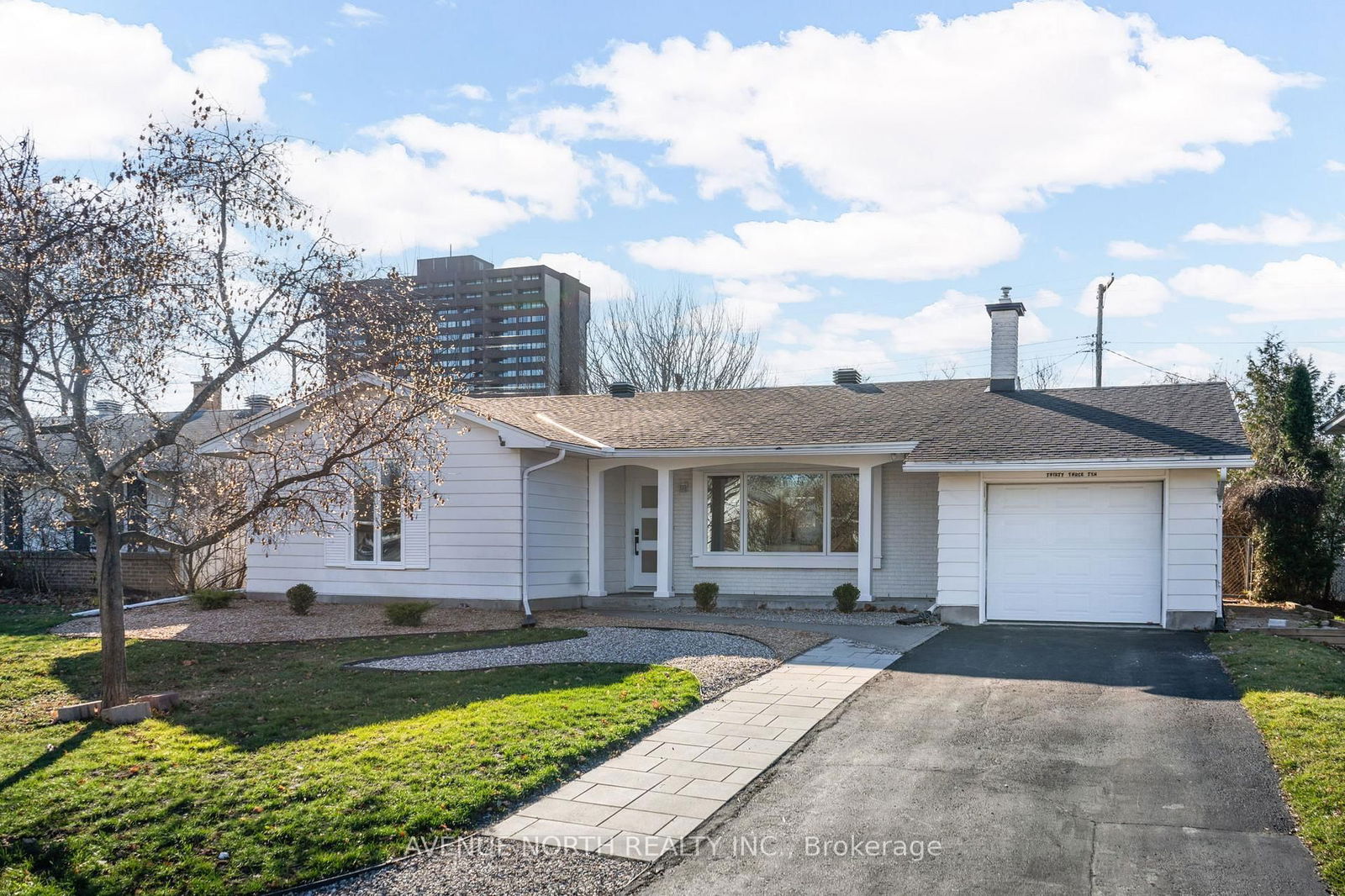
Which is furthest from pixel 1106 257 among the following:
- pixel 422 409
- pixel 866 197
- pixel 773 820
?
pixel 773 820

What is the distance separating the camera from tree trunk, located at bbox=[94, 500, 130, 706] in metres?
8.12

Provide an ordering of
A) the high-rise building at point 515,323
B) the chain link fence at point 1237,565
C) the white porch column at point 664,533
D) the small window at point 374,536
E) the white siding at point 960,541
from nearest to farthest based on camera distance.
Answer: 1. the white siding at point 960,541
2. the small window at point 374,536
3. the white porch column at point 664,533
4. the chain link fence at point 1237,565
5. the high-rise building at point 515,323

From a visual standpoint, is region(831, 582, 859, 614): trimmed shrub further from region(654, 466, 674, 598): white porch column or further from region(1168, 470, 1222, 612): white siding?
region(1168, 470, 1222, 612): white siding

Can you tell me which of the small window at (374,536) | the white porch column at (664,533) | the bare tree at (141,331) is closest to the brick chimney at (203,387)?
the bare tree at (141,331)

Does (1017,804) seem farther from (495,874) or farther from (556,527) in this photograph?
(556,527)

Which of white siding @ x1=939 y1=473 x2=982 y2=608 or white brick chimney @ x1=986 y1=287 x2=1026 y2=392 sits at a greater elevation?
white brick chimney @ x1=986 y1=287 x2=1026 y2=392

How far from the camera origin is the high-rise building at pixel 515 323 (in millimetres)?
40781

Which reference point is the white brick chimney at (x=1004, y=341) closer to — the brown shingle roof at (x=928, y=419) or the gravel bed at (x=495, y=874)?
the brown shingle roof at (x=928, y=419)

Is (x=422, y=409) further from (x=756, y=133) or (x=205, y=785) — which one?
(x=756, y=133)

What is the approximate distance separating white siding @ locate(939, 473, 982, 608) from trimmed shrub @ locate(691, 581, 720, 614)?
3.90 meters

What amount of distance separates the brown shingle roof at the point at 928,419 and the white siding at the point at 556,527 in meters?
0.68

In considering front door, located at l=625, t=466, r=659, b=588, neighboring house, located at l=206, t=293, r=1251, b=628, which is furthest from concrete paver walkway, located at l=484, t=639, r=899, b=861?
front door, located at l=625, t=466, r=659, b=588

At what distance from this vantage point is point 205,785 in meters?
6.06

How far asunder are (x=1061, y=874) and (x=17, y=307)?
775cm
